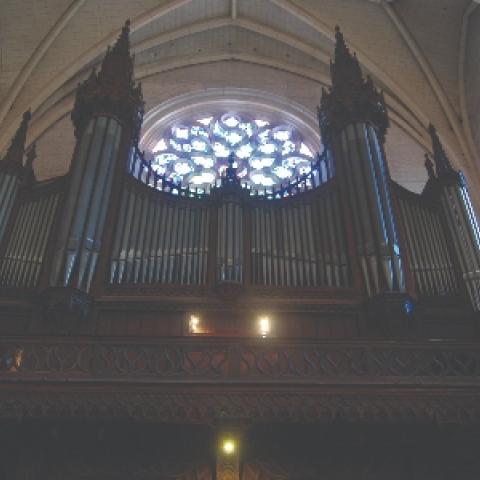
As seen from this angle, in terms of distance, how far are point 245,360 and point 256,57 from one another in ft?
36.1

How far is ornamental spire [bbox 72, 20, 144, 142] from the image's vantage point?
11164 mm

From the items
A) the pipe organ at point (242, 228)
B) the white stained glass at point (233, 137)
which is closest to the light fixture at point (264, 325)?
the pipe organ at point (242, 228)

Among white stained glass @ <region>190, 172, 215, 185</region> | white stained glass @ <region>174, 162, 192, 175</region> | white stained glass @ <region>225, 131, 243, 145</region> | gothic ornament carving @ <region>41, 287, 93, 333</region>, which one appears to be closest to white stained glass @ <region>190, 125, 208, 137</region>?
white stained glass @ <region>225, 131, 243, 145</region>

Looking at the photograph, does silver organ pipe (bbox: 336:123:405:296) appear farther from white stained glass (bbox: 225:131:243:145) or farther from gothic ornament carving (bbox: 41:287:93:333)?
white stained glass (bbox: 225:131:243:145)

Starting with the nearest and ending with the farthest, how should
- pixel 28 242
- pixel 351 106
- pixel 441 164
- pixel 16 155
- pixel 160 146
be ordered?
pixel 28 242 → pixel 16 155 → pixel 441 164 → pixel 351 106 → pixel 160 146

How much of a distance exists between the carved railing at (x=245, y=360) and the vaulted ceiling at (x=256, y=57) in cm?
735

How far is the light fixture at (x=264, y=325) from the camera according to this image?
8.54 m

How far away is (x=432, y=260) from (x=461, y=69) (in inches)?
288

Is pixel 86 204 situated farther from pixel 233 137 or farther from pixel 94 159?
pixel 233 137

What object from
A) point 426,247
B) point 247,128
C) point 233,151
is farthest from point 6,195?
point 247,128

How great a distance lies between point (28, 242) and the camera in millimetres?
9281

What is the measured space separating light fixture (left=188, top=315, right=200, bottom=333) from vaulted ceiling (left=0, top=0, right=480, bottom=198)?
22.1 feet

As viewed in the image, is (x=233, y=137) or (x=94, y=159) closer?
(x=94, y=159)

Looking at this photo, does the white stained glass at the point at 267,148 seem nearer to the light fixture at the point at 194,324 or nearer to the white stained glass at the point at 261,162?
the white stained glass at the point at 261,162
